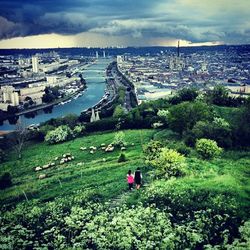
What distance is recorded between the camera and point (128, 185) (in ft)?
15.8

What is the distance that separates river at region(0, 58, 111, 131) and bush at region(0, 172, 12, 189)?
950cm

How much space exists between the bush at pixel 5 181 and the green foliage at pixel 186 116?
3213 mm

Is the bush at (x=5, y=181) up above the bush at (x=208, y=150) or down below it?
below

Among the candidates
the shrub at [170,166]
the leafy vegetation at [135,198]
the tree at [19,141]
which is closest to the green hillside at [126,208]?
the leafy vegetation at [135,198]

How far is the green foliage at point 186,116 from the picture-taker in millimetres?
7719

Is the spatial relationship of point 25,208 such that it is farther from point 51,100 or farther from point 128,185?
point 51,100

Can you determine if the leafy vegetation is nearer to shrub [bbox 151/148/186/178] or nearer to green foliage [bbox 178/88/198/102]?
shrub [bbox 151/148/186/178]

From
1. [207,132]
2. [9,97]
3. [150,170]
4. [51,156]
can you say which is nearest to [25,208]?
[150,170]

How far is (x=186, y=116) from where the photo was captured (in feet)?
25.6

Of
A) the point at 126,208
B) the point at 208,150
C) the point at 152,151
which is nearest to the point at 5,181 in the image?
the point at 152,151

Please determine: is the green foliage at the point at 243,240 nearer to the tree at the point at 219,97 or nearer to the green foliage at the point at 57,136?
the green foliage at the point at 57,136

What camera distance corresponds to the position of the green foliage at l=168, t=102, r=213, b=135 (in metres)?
7.72

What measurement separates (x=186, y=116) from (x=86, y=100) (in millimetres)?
15084

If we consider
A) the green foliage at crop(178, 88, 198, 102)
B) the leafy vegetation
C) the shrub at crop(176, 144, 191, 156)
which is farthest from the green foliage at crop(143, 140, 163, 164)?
the green foliage at crop(178, 88, 198, 102)
